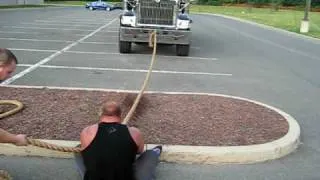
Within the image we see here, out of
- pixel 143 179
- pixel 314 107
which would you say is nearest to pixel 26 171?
pixel 143 179

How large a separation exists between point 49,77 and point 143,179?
6.72 m

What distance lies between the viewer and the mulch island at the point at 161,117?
6727 millimetres

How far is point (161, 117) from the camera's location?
24.9 feet

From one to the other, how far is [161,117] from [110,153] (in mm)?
3072

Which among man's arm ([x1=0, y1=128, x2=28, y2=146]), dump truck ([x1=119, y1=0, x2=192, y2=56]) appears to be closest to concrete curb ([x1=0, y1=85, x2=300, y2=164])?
man's arm ([x1=0, y1=128, x2=28, y2=146])

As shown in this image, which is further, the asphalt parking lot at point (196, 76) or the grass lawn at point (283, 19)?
the grass lawn at point (283, 19)

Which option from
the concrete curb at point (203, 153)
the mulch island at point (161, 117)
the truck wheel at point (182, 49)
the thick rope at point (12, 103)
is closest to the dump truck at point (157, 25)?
the truck wheel at point (182, 49)

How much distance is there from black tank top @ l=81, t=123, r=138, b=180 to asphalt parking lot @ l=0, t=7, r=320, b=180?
110 cm

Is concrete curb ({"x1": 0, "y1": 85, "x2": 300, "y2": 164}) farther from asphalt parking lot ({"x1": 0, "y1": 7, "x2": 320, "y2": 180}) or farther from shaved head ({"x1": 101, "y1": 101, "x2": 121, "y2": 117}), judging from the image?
shaved head ({"x1": 101, "y1": 101, "x2": 121, "y2": 117})

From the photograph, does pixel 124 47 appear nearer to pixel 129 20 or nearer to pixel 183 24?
pixel 129 20

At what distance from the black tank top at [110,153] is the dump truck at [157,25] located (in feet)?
39.0

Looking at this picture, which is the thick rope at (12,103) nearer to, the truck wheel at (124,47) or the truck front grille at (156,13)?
the truck wheel at (124,47)

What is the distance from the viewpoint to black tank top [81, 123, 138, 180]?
15.0 feet

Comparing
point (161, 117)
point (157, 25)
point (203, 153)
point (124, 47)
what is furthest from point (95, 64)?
point (203, 153)
